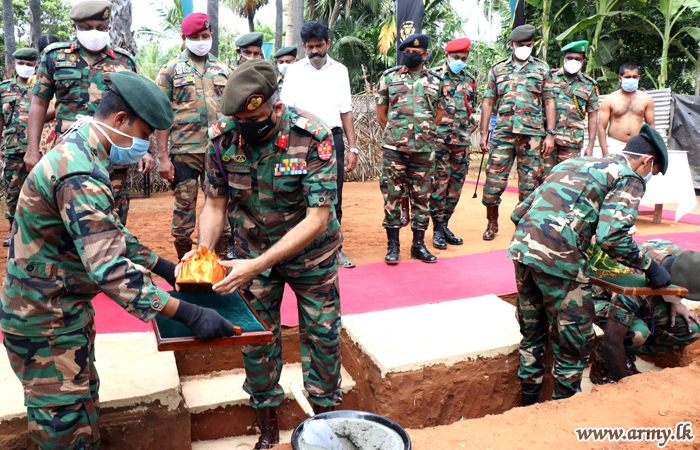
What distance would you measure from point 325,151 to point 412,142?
2.71m

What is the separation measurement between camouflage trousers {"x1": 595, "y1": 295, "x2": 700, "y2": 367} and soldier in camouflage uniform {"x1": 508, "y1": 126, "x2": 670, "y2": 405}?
476mm

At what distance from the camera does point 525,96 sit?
5828 millimetres

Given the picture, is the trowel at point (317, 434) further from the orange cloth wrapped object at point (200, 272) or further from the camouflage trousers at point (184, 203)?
the camouflage trousers at point (184, 203)

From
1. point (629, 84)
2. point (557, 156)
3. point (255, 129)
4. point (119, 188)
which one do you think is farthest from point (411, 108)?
point (629, 84)

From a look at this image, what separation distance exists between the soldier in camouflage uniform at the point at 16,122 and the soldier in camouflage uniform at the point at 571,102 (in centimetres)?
608

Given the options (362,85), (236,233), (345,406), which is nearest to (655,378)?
(345,406)

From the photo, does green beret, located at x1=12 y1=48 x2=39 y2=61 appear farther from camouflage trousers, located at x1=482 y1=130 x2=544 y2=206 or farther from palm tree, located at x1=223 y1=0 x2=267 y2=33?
palm tree, located at x1=223 y1=0 x2=267 y2=33

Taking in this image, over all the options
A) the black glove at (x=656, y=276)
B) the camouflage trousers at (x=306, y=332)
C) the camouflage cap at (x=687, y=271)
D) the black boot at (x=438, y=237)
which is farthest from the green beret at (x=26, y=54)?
the camouflage cap at (x=687, y=271)

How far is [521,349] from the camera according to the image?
3279 millimetres

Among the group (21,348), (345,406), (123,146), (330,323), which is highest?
(123,146)

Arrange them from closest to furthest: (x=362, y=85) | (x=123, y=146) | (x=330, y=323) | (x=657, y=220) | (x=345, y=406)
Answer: (x=123, y=146) → (x=330, y=323) → (x=345, y=406) → (x=657, y=220) → (x=362, y=85)

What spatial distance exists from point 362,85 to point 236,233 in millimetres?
19186

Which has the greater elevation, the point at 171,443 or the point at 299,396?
the point at 299,396

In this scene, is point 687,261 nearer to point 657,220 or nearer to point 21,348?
point 21,348
